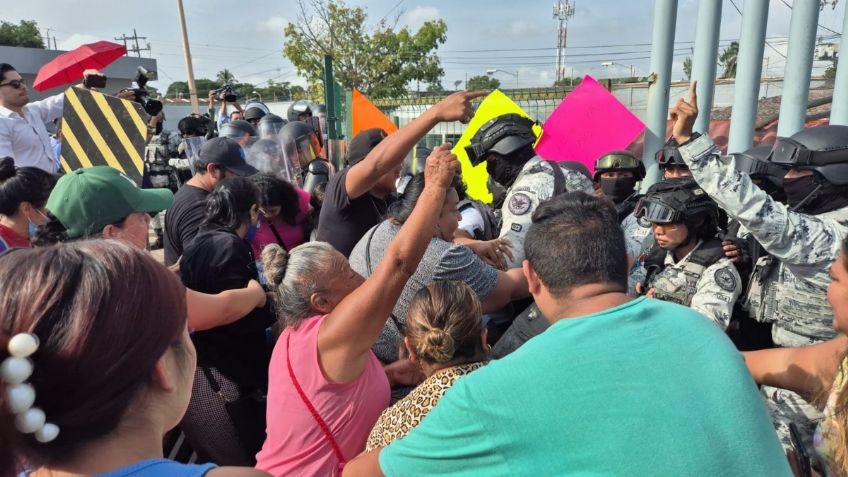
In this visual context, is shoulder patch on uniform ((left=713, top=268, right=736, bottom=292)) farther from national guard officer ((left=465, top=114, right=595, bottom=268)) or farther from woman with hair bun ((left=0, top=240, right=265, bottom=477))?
woman with hair bun ((left=0, top=240, right=265, bottom=477))

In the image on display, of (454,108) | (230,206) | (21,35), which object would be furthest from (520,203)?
(21,35)

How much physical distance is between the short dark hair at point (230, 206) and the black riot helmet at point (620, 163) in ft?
8.99

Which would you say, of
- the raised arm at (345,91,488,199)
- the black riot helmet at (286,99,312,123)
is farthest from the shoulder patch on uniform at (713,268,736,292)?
the black riot helmet at (286,99,312,123)

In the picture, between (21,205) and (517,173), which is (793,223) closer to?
(517,173)

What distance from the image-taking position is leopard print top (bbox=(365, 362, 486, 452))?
1861 mm

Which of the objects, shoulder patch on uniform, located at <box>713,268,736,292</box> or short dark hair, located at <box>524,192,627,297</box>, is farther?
shoulder patch on uniform, located at <box>713,268,736,292</box>

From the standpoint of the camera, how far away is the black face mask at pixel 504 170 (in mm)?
3383

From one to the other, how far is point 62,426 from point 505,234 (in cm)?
236

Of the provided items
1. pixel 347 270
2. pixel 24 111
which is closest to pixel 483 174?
pixel 347 270

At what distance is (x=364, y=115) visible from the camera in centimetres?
579

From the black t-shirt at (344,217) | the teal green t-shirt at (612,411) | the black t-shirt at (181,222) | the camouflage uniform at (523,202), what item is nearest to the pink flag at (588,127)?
the camouflage uniform at (523,202)

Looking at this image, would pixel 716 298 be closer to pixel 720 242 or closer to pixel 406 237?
pixel 720 242

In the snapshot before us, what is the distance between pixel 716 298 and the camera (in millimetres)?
2477

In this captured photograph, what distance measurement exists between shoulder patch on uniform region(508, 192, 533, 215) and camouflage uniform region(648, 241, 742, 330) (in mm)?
762
